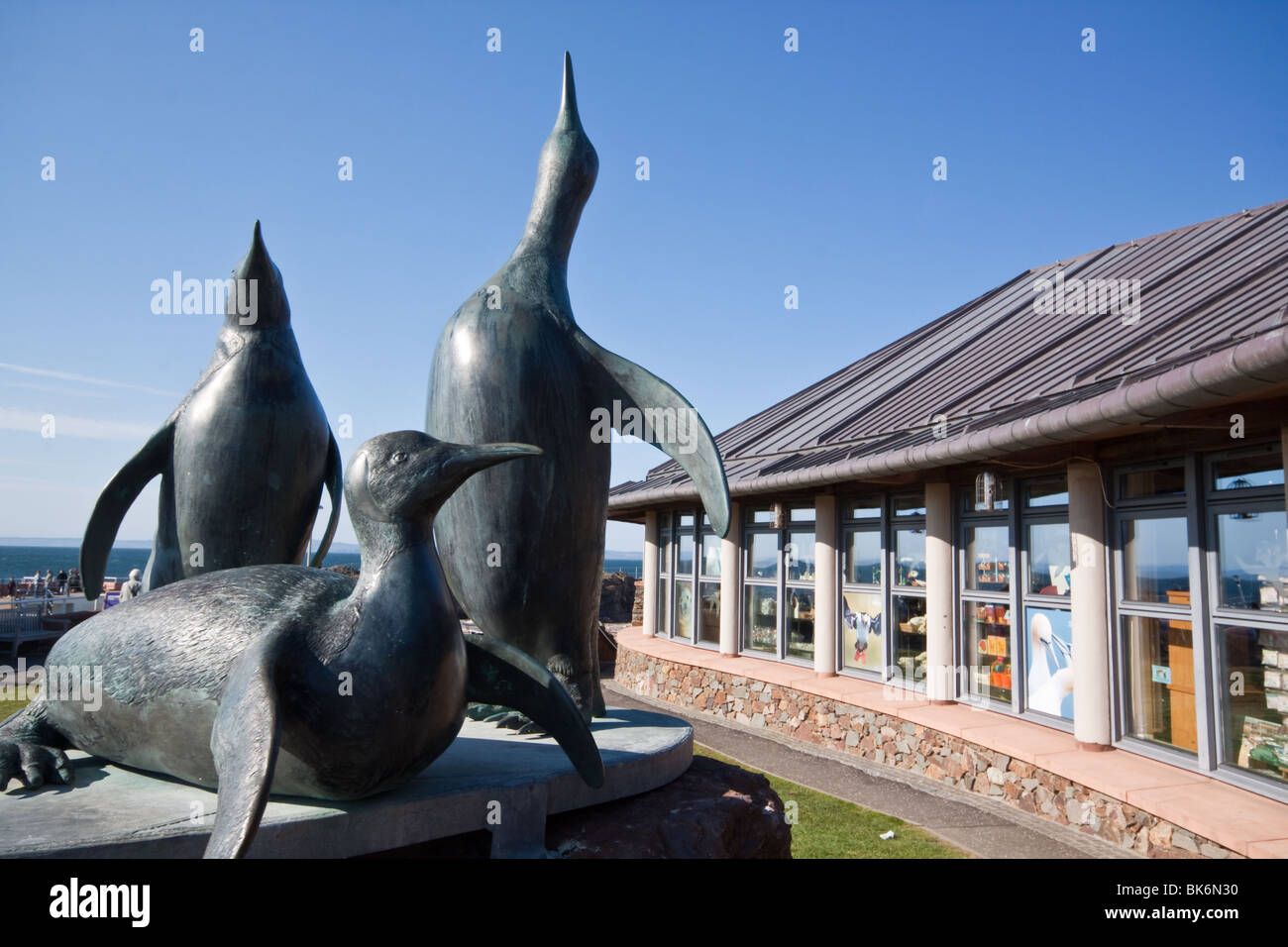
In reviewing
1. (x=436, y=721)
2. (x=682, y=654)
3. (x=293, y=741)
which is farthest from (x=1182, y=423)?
(x=682, y=654)

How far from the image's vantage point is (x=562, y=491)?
11.3ft

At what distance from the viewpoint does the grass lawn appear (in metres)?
5.84

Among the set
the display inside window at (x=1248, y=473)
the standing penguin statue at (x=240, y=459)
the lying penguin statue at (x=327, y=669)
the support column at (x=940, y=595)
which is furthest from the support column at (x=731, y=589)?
the lying penguin statue at (x=327, y=669)

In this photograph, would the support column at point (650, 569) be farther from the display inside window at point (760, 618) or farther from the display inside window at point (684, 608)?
the display inside window at point (760, 618)

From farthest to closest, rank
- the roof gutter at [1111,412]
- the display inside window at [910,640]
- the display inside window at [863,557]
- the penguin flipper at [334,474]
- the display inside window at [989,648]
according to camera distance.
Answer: the display inside window at [863,557] → the display inside window at [910,640] → the display inside window at [989,648] → the roof gutter at [1111,412] → the penguin flipper at [334,474]

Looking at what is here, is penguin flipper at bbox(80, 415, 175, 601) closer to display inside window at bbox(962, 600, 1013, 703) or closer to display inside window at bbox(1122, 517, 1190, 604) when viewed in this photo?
display inside window at bbox(1122, 517, 1190, 604)

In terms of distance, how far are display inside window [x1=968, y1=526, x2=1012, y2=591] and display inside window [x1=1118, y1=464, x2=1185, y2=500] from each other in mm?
1428

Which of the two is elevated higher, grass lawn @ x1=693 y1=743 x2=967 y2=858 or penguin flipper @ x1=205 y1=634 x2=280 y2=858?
penguin flipper @ x1=205 y1=634 x2=280 y2=858

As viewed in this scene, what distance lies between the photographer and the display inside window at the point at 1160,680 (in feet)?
21.2

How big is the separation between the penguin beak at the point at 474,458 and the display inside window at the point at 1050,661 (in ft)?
21.6

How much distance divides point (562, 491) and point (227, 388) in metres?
1.52

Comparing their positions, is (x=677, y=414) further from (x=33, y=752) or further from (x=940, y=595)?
(x=940, y=595)

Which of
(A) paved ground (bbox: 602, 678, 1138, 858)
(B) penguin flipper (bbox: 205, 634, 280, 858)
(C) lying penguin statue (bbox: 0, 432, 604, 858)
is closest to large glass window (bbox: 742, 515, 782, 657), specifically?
(A) paved ground (bbox: 602, 678, 1138, 858)

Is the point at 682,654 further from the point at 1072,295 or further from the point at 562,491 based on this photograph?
the point at 562,491
